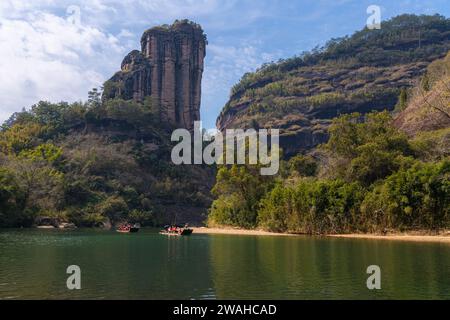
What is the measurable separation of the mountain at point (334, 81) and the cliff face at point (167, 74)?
60.4 feet

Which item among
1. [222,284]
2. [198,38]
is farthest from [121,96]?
[222,284]

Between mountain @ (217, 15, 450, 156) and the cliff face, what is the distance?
18410 millimetres

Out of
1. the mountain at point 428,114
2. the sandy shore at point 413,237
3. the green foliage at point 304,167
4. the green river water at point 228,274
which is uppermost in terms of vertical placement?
the mountain at point 428,114

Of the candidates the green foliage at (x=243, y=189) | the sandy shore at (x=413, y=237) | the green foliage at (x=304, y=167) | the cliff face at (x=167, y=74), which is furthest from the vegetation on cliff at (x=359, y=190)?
the cliff face at (x=167, y=74)

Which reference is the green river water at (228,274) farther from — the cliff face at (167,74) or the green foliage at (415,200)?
the cliff face at (167,74)

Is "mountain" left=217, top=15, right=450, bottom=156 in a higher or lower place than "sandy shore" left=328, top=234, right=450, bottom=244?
higher

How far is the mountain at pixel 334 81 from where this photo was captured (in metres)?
123

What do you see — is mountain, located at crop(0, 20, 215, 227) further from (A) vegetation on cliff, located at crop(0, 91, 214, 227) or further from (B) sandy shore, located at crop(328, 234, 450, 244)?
(B) sandy shore, located at crop(328, 234, 450, 244)

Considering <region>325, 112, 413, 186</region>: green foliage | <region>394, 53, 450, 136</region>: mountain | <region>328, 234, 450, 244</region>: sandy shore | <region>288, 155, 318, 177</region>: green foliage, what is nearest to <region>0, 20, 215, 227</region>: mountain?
<region>288, 155, 318, 177</region>: green foliage

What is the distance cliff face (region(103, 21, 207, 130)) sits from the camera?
12281cm

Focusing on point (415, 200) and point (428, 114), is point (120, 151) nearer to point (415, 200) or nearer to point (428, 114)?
point (428, 114)

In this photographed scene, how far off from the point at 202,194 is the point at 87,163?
2494cm

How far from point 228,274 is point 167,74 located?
11013cm

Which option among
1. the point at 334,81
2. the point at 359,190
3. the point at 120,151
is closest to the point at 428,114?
the point at 359,190
